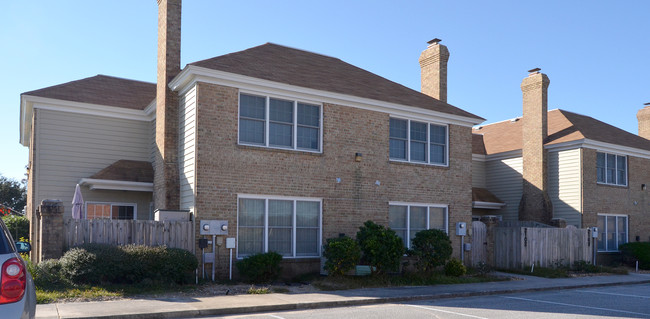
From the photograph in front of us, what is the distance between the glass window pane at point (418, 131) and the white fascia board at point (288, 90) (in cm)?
28

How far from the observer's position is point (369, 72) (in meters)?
21.2

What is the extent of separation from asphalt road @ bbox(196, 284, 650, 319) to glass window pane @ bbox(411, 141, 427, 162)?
19.5 feet

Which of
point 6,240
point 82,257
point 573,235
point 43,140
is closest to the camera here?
point 6,240

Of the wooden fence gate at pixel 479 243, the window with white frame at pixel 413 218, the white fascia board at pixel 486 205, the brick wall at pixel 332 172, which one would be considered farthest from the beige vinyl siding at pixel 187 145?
the white fascia board at pixel 486 205

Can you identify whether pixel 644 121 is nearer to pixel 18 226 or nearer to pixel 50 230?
pixel 50 230

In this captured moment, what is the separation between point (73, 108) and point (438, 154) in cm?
1230

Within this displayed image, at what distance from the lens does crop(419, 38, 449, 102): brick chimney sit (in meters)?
23.3

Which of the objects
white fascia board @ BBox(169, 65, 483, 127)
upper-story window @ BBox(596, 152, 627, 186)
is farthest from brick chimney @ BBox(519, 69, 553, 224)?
white fascia board @ BBox(169, 65, 483, 127)

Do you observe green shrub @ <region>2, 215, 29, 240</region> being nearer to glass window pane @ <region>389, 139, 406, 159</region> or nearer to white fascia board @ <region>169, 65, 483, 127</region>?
white fascia board @ <region>169, 65, 483, 127</region>

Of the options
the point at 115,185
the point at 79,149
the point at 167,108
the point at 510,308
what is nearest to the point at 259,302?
the point at 510,308

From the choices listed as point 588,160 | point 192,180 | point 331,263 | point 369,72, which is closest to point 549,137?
point 588,160

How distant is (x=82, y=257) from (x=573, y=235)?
1809cm

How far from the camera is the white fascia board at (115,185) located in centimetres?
1786

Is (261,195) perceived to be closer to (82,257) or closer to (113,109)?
(82,257)
